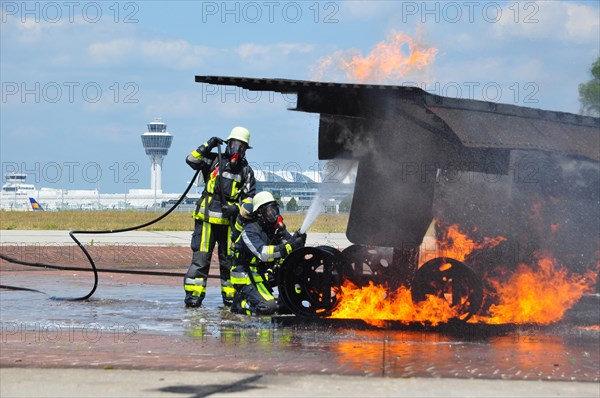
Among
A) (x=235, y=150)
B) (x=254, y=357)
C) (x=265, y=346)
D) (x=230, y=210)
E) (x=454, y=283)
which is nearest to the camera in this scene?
(x=254, y=357)

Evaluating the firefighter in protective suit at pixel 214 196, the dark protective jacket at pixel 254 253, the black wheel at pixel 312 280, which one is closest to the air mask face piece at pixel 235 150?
the firefighter in protective suit at pixel 214 196

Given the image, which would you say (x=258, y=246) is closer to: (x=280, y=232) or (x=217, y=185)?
(x=280, y=232)

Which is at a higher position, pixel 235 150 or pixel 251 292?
pixel 235 150

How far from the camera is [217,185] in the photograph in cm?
1157

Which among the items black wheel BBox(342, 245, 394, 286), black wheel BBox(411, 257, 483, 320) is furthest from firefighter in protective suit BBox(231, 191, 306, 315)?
black wheel BBox(411, 257, 483, 320)

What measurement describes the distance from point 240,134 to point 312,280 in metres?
2.33

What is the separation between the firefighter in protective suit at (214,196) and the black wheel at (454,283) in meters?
2.81

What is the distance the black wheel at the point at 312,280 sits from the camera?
9992 millimetres

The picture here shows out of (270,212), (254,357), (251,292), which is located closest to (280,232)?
(270,212)

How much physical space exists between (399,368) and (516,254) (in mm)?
3192

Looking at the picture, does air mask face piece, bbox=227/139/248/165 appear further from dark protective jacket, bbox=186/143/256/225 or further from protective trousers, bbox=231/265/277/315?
protective trousers, bbox=231/265/277/315

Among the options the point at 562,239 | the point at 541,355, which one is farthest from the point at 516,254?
the point at 541,355

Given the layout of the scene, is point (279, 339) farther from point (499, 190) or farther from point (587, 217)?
point (587, 217)

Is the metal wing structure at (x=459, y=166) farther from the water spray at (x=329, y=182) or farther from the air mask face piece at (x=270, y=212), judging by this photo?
the air mask face piece at (x=270, y=212)
